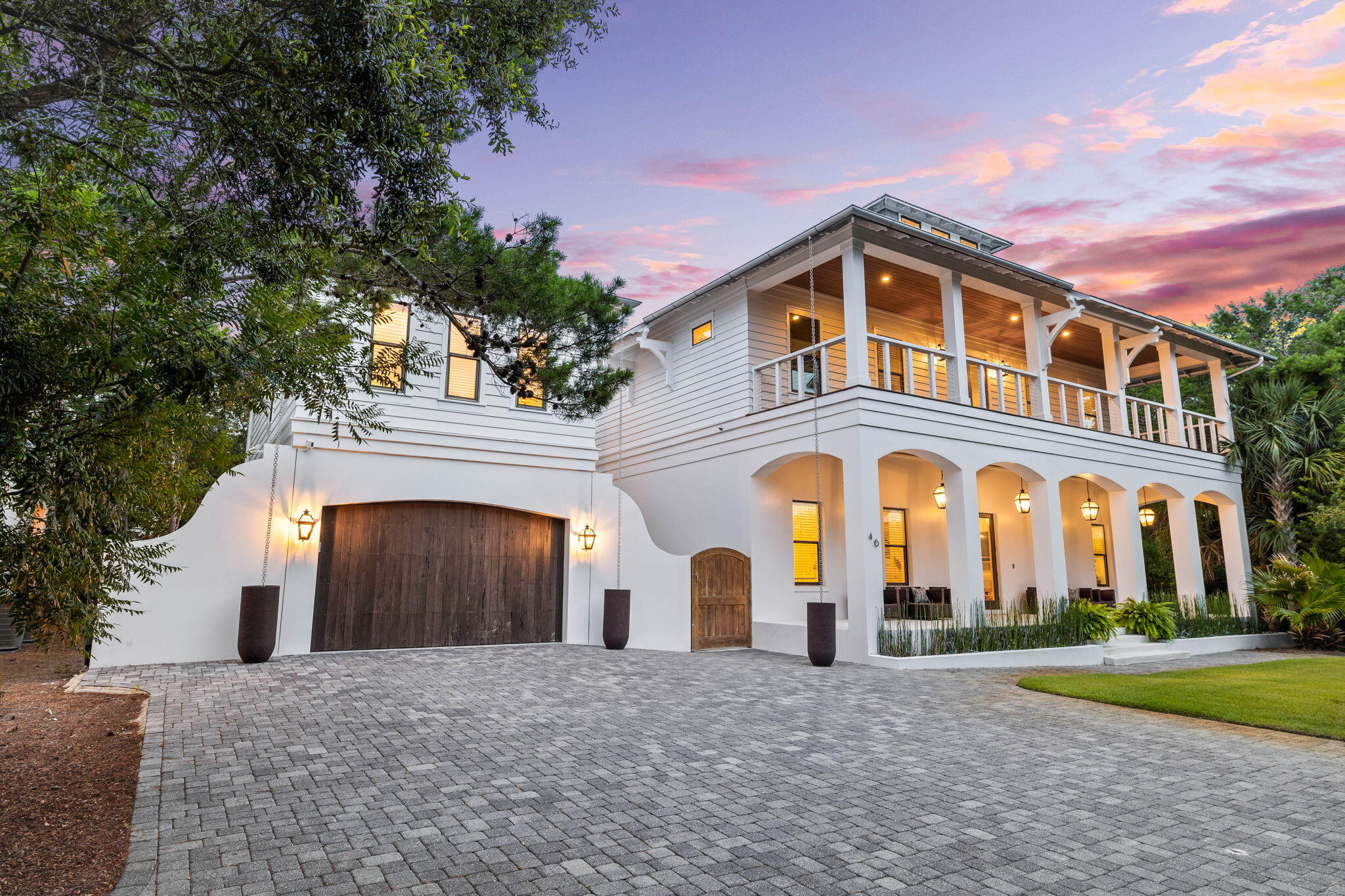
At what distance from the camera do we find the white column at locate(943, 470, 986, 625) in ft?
35.2

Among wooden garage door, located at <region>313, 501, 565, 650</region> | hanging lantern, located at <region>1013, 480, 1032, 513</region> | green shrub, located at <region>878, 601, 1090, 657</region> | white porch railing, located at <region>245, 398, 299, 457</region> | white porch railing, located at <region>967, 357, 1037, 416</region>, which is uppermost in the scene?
white porch railing, located at <region>967, 357, 1037, 416</region>

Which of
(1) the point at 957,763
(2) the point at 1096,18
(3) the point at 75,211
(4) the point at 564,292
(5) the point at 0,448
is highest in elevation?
(2) the point at 1096,18

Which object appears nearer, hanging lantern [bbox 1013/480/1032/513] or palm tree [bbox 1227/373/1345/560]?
hanging lantern [bbox 1013/480/1032/513]

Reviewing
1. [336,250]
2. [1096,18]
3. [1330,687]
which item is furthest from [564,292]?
[1330,687]

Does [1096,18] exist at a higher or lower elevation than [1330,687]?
higher

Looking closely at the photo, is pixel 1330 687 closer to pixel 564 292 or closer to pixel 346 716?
pixel 564 292

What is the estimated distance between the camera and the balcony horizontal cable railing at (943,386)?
38.5 feet

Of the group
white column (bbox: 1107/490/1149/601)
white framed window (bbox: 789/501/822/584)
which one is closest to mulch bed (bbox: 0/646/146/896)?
white framed window (bbox: 789/501/822/584)

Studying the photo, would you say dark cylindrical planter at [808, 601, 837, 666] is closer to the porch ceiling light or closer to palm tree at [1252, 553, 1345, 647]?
the porch ceiling light

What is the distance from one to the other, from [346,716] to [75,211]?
4.38 m

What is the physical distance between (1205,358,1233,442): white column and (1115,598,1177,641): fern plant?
672 cm

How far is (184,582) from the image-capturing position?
29.5 feet

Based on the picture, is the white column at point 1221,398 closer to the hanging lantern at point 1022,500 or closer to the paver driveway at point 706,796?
the hanging lantern at point 1022,500

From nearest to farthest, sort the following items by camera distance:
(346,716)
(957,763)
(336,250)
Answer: (336,250) → (957,763) → (346,716)
